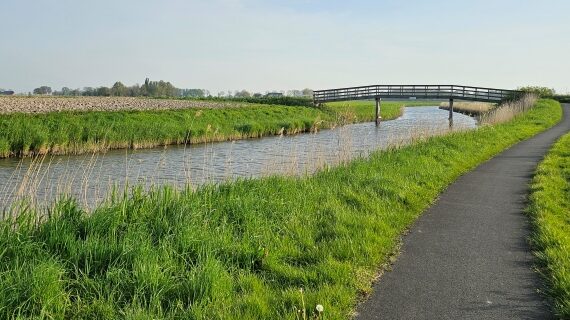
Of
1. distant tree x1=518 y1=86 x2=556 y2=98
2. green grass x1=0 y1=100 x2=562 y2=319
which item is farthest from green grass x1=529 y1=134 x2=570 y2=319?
distant tree x1=518 y1=86 x2=556 y2=98

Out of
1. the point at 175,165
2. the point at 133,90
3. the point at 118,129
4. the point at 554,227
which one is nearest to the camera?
the point at 554,227

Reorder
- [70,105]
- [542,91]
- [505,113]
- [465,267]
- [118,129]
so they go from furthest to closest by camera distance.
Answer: [542,91] < [70,105] < [505,113] < [118,129] < [465,267]

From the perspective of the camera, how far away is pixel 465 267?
623cm

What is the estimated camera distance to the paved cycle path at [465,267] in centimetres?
Result: 503

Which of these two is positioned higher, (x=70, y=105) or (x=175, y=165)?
(x=70, y=105)

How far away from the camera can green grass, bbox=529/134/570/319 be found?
17.5 feet

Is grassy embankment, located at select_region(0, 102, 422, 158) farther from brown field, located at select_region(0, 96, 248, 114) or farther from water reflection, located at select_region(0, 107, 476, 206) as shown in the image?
brown field, located at select_region(0, 96, 248, 114)

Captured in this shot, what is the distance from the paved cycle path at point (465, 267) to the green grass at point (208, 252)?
34 centimetres

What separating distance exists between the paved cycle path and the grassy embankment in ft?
25.6

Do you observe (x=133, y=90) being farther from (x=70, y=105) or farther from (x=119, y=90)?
(x=70, y=105)

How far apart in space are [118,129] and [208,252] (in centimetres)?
2243

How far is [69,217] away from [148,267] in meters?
2.06

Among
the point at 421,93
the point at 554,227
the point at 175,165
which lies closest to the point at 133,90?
the point at 421,93

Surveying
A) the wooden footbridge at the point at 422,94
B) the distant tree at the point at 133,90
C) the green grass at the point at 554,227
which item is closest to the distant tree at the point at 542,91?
the wooden footbridge at the point at 422,94
